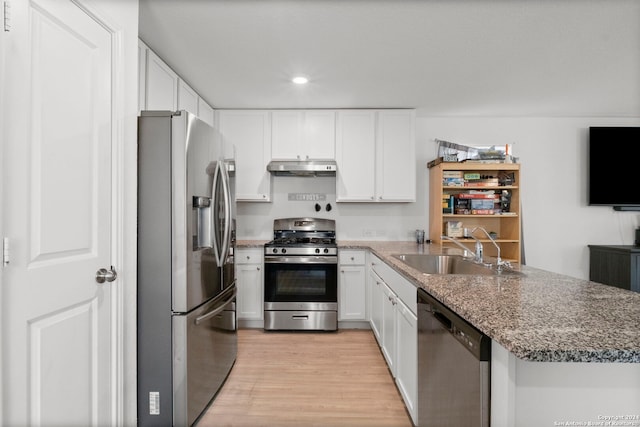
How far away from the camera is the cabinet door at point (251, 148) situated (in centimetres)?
351

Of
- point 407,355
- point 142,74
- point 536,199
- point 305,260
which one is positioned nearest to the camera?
point 407,355

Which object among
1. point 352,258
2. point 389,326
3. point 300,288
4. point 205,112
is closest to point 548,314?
point 389,326

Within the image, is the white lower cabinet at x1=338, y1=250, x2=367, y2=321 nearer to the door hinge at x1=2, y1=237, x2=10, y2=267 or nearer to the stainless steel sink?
the stainless steel sink

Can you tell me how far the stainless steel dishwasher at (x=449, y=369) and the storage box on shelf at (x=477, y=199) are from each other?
209cm

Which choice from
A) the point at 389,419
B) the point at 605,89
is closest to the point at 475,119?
the point at 605,89

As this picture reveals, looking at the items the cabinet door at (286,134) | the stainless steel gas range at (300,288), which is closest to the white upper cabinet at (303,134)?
the cabinet door at (286,134)

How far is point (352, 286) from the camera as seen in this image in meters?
3.30

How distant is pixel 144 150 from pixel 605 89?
3910 millimetres

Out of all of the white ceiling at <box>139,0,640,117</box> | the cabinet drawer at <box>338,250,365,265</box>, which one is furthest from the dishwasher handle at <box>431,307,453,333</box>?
the cabinet drawer at <box>338,250,365,265</box>

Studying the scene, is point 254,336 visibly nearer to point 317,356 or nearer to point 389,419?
point 317,356

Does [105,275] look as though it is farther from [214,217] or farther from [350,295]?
[350,295]

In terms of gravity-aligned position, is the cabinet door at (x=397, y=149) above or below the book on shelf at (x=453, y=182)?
above

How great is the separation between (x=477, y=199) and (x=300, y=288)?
2.17m

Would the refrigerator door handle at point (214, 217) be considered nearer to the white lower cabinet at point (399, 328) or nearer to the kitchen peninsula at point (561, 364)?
the white lower cabinet at point (399, 328)
